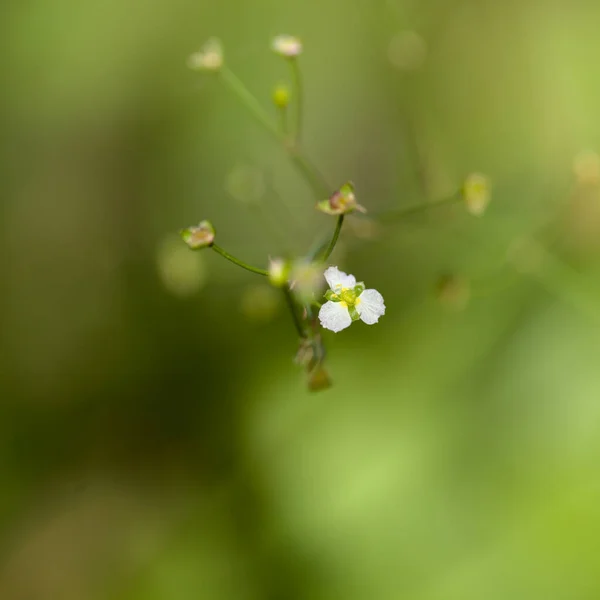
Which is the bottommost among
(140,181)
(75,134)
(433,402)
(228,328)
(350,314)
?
(350,314)

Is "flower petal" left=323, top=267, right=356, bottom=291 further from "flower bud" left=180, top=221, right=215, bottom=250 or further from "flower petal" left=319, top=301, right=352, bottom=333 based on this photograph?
"flower bud" left=180, top=221, right=215, bottom=250

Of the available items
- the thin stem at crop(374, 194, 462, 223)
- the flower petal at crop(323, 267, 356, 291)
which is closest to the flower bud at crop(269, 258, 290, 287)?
the flower petal at crop(323, 267, 356, 291)

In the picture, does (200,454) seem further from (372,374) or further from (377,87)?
(377,87)

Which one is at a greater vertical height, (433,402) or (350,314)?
(433,402)

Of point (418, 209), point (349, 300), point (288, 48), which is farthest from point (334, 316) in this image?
point (288, 48)

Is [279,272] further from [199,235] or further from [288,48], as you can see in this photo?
[288,48]

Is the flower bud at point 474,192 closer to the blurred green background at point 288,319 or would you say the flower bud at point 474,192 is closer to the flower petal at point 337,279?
the blurred green background at point 288,319

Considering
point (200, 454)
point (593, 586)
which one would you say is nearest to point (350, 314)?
point (593, 586)

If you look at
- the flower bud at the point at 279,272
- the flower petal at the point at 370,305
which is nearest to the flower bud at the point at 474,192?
the flower petal at the point at 370,305
